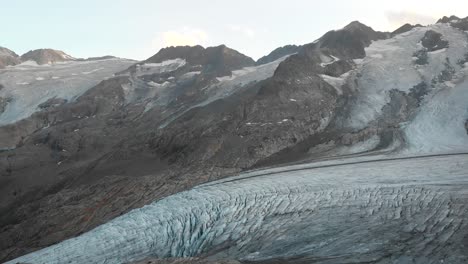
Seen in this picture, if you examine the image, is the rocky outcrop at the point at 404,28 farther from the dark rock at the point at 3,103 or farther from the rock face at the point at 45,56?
the rock face at the point at 45,56

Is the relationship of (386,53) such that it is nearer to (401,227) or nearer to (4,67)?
(401,227)

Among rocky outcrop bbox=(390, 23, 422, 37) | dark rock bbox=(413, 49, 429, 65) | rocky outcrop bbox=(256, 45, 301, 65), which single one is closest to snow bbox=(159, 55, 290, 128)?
rocky outcrop bbox=(390, 23, 422, 37)

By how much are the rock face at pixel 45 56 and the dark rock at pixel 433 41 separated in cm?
7751

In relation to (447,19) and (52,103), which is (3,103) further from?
(447,19)

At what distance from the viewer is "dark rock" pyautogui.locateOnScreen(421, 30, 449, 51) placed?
52350 millimetres

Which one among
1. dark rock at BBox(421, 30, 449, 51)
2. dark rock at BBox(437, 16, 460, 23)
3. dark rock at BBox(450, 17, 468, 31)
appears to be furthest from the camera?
dark rock at BBox(437, 16, 460, 23)

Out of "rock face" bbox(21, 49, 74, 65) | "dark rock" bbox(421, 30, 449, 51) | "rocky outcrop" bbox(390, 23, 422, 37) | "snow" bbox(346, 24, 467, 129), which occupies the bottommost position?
"snow" bbox(346, 24, 467, 129)

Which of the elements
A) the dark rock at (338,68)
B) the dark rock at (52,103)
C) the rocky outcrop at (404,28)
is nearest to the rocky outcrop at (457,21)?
the rocky outcrop at (404,28)

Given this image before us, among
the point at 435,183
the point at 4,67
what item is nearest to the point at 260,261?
the point at 435,183

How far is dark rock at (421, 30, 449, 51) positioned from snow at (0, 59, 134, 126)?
47.5 metres

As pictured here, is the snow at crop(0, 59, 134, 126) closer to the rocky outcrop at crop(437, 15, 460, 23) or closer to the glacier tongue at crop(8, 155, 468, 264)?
the glacier tongue at crop(8, 155, 468, 264)

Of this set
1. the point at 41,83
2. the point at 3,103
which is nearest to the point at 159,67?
the point at 41,83

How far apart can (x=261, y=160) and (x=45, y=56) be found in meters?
87.0

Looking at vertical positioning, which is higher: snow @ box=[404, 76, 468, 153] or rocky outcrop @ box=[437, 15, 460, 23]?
rocky outcrop @ box=[437, 15, 460, 23]
